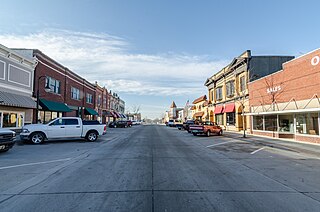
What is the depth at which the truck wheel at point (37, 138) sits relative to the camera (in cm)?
1662

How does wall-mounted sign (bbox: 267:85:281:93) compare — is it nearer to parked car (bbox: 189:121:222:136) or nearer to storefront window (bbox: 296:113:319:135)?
storefront window (bbox: 296:113:319:135)

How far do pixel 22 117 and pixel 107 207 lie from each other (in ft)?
72.0

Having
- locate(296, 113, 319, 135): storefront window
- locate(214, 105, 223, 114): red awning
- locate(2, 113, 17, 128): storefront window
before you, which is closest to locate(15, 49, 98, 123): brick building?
locate(2, 113, 17, 128): storefront window

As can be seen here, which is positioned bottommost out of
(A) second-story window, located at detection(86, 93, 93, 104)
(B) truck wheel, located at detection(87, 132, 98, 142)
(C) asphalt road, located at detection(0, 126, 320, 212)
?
(C) asphalt road, located at detection(0, 126, 320, 212)

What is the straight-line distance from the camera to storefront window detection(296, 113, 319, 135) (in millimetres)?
18438

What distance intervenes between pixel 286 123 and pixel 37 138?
22202mm

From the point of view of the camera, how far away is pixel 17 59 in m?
21.8

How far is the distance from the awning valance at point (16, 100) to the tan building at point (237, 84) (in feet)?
74.3

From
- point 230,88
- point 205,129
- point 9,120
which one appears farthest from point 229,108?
point 9,120

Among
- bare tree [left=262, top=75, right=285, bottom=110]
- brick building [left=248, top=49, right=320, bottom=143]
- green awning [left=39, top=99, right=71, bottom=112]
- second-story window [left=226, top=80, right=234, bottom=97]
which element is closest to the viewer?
brick building [left=248, top=49, right=320, bottom=143]

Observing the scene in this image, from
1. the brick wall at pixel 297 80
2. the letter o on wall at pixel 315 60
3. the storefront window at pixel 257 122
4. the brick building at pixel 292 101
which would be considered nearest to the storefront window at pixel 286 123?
the brick building at pixel 292 101

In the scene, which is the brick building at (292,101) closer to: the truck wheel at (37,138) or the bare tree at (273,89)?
the bare tree at (273,89)

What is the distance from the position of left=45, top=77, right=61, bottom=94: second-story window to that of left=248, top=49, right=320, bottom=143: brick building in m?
25.2

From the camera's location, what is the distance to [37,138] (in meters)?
16.8
